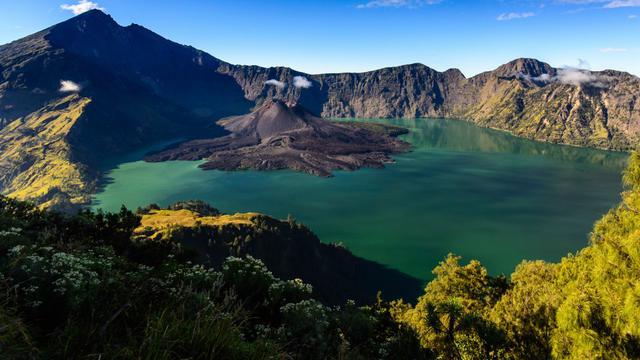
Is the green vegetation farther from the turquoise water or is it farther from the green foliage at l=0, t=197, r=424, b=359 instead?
the turquoise water

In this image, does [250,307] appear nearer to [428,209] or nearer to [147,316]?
[147,316]

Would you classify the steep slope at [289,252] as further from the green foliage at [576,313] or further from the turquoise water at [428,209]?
the green foliage at [576,313]

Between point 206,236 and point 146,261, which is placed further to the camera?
point 206,236

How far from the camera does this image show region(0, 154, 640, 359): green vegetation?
5328 mm

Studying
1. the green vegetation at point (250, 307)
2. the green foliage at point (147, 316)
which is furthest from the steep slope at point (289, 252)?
the green foliage at point (147, 316)

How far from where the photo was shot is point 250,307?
17891 mm

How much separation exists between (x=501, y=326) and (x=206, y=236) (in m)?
68.2

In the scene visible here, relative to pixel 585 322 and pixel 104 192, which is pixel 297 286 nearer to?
pixel 585 322

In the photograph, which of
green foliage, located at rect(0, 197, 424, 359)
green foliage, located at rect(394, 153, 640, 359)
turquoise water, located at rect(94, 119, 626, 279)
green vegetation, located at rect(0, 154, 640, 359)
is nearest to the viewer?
green foliage, located at rect(0, 197, 424, 359)

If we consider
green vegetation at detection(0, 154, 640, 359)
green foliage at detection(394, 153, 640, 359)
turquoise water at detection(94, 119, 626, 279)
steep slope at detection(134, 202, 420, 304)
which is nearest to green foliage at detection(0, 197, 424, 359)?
green vegetation at detection(0, 154, 640, 359)

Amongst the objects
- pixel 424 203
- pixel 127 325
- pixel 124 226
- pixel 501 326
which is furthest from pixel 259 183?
pixel 127 325

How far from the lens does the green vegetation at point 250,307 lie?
5.33m

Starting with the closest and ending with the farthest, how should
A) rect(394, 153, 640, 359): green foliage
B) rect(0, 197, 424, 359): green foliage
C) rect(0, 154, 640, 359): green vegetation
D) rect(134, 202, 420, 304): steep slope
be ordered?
rect(0, 197, 424, 359): green foliage < rect(0, 154, 640, 359): green vegetation < rect(394, 153, 640, 359): green foliage < rect(134, 202, 420, 304): steep slope

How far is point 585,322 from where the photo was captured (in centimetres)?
1519
